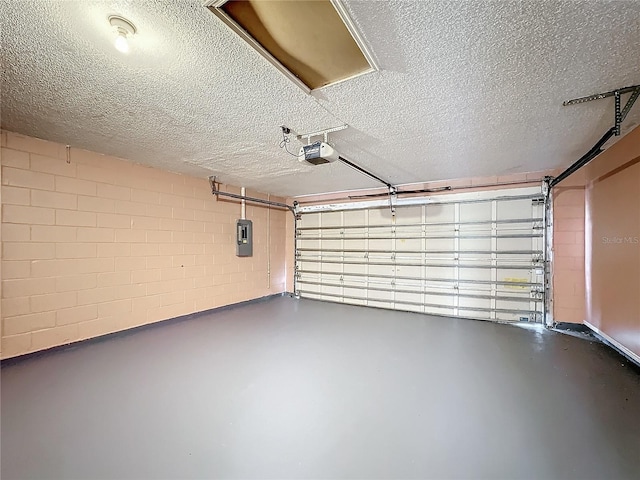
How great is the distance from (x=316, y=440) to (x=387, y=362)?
1314 mm

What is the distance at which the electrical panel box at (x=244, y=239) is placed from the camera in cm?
501

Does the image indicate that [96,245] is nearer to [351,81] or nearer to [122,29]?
[122,29]

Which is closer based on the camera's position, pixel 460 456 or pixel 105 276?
pixel 460 456

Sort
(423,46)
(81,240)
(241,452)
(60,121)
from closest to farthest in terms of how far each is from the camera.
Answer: (423,46)
(241,452)
(60,121)
(81,240)

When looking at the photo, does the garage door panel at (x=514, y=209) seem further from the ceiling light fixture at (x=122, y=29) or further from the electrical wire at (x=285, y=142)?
the ceiling light fixture at (x=122, y=29)

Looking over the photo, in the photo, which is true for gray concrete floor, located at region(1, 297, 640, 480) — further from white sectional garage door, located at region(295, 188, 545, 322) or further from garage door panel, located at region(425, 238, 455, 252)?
garage door panel, located at region(425, 238, 455, 252)

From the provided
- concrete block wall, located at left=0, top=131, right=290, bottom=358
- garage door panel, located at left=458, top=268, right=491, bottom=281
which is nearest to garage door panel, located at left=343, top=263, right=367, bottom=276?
garage door panel, located at left=458, top=268, right=491, bottom=281

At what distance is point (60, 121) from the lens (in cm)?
234

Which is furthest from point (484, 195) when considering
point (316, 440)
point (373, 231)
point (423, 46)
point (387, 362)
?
point (316, 440)

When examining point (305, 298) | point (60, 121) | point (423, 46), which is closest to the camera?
point (423, 46)

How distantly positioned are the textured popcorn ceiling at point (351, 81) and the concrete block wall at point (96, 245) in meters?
0.43

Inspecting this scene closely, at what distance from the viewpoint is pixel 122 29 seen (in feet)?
4.23

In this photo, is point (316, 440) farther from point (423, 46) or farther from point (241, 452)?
point (423, 46)

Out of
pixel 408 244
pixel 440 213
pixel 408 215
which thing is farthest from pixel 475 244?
pixel 408 215
